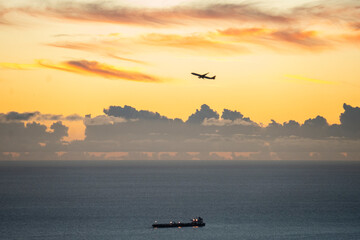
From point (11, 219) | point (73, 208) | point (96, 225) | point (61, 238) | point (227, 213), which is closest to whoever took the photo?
point (61, 238)

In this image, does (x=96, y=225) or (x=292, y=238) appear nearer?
(x=292, y=238)

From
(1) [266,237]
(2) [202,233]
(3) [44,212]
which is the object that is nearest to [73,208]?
(3) [44,212]

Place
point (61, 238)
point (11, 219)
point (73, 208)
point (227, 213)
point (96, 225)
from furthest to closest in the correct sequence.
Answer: point (73, 208), point (227, 213), point (11, 219), point (96, 225), point (61, 238)

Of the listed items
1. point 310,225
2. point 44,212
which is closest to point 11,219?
point 44,212

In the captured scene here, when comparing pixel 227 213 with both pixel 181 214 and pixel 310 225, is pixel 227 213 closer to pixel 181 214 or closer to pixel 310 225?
pixel 181 214

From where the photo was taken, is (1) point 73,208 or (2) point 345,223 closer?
(2) point 345,223

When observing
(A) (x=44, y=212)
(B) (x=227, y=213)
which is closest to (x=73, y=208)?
(A) (x=44, y=212)

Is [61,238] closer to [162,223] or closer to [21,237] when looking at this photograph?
[21,237]
